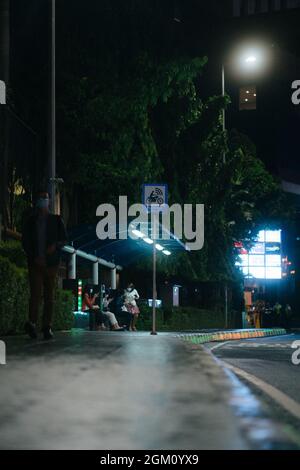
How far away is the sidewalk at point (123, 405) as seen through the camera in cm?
453

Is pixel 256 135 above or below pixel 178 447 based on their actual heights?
above

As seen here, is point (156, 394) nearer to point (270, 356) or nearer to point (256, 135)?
point (270, 356)

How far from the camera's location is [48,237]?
12.1 meters

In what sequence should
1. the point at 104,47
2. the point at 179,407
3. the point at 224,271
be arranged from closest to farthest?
the point at 179,407 → the point at 104,47 → the point at 224,271

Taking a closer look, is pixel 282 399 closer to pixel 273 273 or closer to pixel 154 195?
pixel 154 195

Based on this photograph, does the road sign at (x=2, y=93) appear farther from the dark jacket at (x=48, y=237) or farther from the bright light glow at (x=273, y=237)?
the bright light glow at (x=273, y=237)

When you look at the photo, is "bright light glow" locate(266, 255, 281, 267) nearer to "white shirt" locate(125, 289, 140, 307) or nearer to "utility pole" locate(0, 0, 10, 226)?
"white shirt" locate(125, 289, 140, 307)

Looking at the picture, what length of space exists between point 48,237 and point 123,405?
6.46 m

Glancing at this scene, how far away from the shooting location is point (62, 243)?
12.1 metres

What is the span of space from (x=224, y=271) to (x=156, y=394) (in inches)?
1394

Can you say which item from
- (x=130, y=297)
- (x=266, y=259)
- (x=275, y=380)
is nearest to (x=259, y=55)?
(x=266, y=259)

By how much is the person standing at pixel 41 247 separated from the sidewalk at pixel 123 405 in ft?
9.05

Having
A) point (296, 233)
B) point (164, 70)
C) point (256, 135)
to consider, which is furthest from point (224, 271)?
point (296, 233)

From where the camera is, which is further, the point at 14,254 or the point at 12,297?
the point at 14,254
